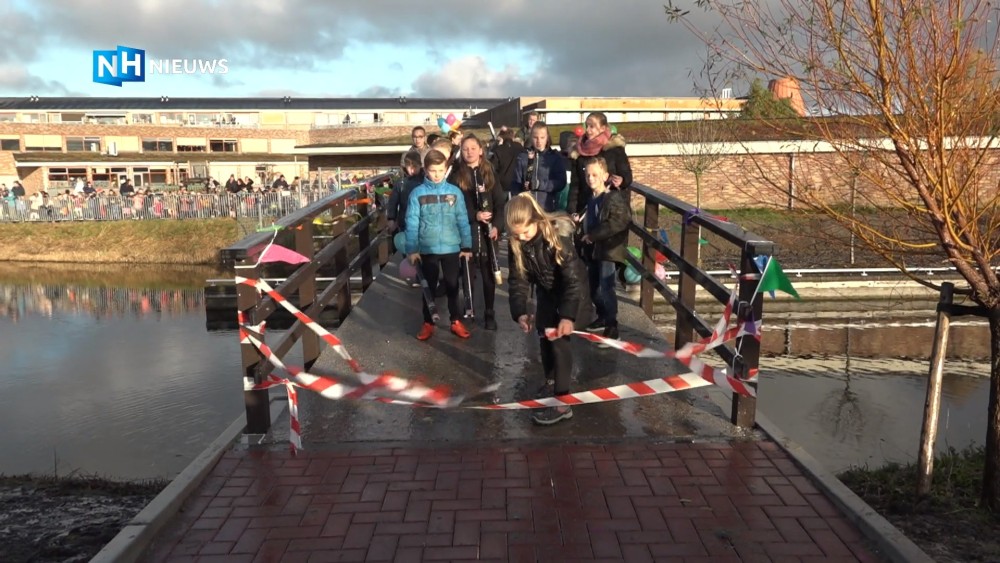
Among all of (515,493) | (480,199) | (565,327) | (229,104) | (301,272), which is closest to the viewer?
(515,493)

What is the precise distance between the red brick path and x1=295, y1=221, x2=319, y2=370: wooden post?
5.61ft

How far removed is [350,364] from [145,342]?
36.5 ft

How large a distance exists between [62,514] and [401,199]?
3.73 metres

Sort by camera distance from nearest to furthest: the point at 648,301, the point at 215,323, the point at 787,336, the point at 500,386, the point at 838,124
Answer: the point at 838,124 < the point at 500,386 < the point at 648,301 < the point at 787,336 < the point at 215,323

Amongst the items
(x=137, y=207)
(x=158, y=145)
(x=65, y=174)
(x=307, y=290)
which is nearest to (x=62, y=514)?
(x=307, y=290)

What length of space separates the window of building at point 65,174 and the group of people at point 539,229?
5191 centimetres

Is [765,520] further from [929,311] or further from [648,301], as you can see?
[929,311]

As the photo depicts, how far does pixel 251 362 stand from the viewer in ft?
15.7

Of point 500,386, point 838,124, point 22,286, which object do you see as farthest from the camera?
point 22,286

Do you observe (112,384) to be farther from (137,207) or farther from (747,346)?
(137,207)

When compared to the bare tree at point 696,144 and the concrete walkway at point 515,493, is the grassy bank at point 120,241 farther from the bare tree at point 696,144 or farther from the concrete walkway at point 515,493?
the concrete walkway at point 515,493

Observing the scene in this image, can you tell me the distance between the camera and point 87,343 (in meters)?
15.6

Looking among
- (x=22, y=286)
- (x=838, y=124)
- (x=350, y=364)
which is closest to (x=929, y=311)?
(x=838, y=124)

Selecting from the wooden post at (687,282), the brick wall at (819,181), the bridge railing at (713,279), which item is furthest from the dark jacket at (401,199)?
the brick wall at (819,181)
